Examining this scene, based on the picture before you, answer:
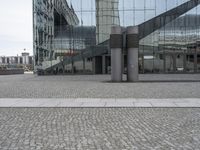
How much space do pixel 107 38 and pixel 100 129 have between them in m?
40.7

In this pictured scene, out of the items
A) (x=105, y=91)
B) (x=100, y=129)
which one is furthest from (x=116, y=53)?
(x=100, y=129)

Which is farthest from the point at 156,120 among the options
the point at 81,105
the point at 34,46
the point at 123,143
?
the point at 34,46

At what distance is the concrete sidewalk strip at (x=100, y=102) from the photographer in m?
14.9

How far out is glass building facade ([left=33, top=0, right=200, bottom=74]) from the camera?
49.6m

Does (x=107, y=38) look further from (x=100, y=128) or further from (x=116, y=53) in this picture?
(x=100, y=128)

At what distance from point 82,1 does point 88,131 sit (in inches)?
1682

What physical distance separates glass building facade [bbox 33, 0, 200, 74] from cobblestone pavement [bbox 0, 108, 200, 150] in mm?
36524

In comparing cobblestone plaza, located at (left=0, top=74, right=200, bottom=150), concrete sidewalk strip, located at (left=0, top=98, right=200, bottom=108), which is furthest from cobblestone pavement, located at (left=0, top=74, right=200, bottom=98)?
cobblestone plaza, located at (left=0, top=74, right=200, bottom=150)

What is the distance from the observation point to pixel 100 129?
962 centimetres

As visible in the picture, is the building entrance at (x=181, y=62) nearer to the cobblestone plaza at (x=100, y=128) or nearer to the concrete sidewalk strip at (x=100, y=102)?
the concrete sidewalk strip at (x=100, y=102)

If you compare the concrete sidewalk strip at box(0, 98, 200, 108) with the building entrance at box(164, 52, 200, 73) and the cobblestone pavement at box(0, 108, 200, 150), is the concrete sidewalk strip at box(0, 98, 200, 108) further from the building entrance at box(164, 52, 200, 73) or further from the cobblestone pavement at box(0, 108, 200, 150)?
the building entrance at box(164, 52, 200, 73)

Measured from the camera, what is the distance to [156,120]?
1104 cm

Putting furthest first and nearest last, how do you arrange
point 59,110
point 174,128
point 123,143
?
1. point 59,110
2. point 174,128
3. point 123,143

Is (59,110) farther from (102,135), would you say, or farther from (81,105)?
(102,135)
